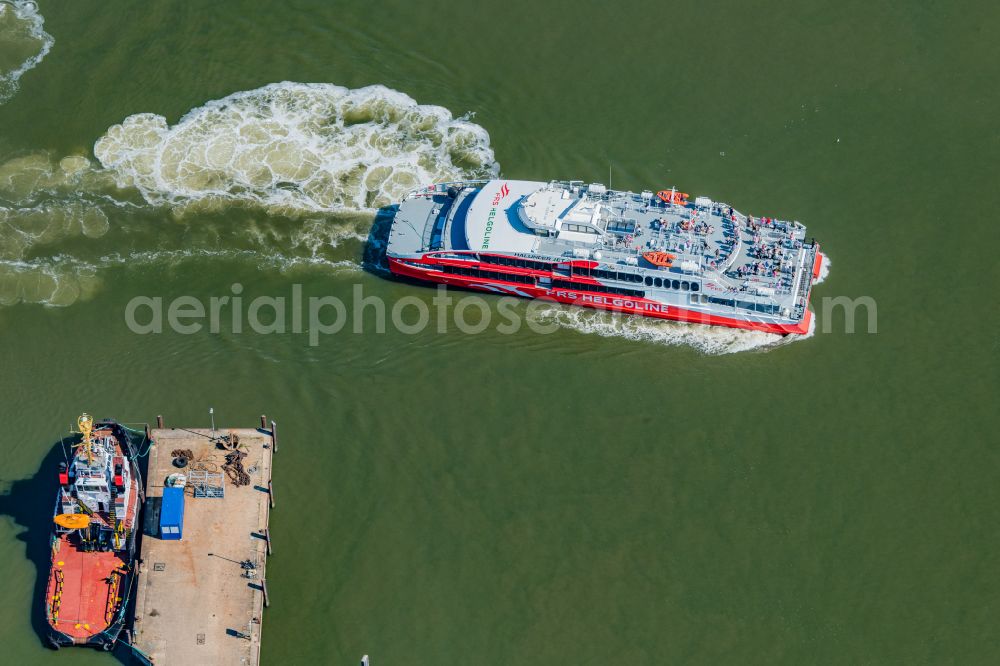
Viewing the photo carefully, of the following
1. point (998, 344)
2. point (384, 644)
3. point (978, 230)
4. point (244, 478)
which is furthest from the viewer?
point (978, 230)

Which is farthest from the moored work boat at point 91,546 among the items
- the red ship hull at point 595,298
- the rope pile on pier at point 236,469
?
the red ship hull at point 595,298

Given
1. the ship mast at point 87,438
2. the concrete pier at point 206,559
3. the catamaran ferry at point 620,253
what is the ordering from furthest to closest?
the catamaran ferry at point 620,253
the ship mast at point 87,438
the concrete pier at point 206,559

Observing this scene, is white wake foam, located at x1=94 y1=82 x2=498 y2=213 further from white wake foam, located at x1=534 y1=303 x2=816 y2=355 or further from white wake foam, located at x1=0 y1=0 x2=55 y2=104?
white wake foam, located at x1=534 y1=303 x2=816 y2=355

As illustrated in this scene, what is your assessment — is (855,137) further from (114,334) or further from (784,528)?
(114,334)

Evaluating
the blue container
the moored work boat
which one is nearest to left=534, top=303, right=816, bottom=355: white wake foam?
the blue container

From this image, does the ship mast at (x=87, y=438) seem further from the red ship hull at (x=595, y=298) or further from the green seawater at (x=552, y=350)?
the red ship hull at (x=595, y=298)

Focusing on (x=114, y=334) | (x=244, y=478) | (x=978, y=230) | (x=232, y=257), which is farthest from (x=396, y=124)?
(x=978, y=230)
